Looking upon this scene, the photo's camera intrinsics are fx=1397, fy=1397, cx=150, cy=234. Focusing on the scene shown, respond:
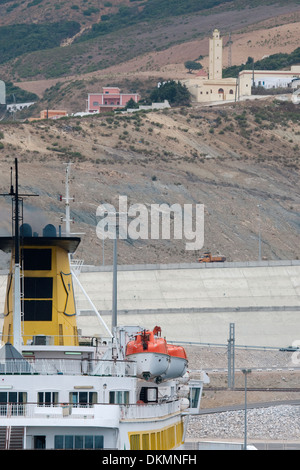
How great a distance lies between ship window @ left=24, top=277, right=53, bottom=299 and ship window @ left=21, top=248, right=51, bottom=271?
28cm

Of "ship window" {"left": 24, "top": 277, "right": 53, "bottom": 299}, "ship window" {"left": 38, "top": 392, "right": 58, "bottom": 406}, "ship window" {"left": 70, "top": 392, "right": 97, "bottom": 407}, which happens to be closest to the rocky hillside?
"ship window" {"left": 24, "top": 277, "right": 53, "bottom": 299}

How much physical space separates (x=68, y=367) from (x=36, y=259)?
14.2 feet

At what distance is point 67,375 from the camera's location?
101ft

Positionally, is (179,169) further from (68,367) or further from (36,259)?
(68,367)

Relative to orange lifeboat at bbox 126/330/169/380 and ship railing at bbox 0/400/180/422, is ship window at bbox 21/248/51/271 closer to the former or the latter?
orange lifeboat at bbox 126/330/169/380

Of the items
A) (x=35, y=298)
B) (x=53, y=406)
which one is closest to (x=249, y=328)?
(x=35, y=298)

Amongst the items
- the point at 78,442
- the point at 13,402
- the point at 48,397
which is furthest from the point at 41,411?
the point at 48,397

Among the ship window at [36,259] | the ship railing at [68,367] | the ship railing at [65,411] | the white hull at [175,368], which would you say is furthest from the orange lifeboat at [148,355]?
the ship window at [36,259]

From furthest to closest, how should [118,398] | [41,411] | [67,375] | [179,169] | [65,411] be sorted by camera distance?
[179,169] → [118,398] → [67,375] → [41,411] → [65,411]

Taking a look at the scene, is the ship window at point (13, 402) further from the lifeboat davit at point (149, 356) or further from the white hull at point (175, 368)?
the white hull at point (175, 368)

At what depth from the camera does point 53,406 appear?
29.5m

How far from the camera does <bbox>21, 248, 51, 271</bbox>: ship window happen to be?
3584 centimetres

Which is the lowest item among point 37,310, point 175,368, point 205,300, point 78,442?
point 78,442

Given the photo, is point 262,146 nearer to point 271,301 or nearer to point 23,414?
point 271,301
